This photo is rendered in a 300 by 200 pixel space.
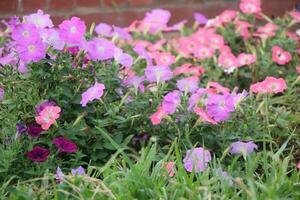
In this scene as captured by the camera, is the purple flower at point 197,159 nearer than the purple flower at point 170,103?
Yes

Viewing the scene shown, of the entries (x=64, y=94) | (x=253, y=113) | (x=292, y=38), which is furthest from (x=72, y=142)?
(x=292, y=38)

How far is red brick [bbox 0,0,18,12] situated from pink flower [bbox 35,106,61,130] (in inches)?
68.7

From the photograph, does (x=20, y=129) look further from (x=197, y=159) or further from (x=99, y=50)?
(x=197, y=159)

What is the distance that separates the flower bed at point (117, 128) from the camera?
2.02m

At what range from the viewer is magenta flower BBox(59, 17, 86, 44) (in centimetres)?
240

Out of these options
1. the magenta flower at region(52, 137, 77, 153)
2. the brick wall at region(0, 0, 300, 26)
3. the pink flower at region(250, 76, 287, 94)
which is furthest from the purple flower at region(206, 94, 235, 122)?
the brick wall at region(0, 0, 300, 26)

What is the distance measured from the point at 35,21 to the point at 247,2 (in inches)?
63.7

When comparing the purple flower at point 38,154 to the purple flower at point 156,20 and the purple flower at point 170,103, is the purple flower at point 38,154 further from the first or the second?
the purple flower at point 156,20

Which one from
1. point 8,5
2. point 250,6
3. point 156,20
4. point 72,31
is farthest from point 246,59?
point 8,5

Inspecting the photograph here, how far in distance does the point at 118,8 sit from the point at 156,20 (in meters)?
0.32

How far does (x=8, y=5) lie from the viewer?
12.5 ft

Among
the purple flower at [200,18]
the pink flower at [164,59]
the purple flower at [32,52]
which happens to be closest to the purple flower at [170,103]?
the purple flower at [32,52]

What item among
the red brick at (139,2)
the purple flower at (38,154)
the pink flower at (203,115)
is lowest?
the purple flower at (38,154)

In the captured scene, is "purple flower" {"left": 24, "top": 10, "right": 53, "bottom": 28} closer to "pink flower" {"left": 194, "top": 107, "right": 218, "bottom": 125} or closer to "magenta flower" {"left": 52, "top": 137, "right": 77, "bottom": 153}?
"magenta flower" {"left": 52, "top": 137, "right": 77, "bottom": 153}
